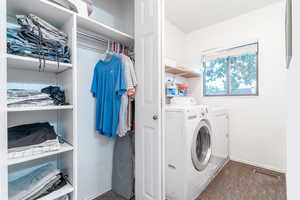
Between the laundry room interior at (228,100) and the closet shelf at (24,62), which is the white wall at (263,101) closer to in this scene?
the laundry room interior at (228,100)

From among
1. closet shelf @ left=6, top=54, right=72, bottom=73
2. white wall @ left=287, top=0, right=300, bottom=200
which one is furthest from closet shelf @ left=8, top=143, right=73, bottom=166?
white wall @ left=287, top=0, right=300, bottom=200

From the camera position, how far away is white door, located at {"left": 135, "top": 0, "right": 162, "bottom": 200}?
124 centimetres

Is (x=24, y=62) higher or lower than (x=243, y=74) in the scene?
lower

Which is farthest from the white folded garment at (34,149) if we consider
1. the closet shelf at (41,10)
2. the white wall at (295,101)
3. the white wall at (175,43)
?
the white wall at (175,43)

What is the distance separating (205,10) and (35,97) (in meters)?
2.57

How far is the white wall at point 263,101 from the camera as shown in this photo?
209cm

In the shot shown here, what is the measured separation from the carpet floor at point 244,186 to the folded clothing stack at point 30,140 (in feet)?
3.27

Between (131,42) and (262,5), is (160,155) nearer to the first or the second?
(131,42)

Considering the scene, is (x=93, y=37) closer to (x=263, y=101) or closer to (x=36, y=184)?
(x=36, y=184)

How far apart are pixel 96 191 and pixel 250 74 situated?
2.88 m

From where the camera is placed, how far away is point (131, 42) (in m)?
1.62

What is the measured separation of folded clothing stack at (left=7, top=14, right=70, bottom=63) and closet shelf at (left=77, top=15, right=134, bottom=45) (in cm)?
24

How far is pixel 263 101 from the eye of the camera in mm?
2238

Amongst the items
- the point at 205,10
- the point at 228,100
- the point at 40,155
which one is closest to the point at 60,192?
the point at 40,155
